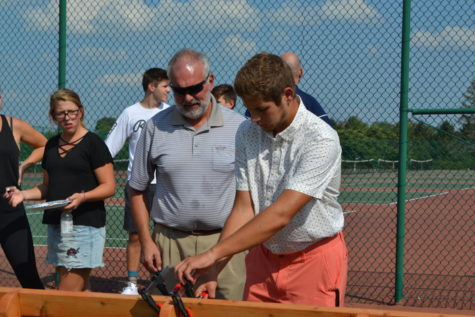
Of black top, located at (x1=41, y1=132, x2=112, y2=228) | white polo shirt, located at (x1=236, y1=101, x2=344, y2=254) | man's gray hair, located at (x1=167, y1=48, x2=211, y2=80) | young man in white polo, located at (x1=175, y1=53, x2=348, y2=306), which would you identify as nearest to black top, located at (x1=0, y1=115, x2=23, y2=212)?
black top, located at (x1=41, y1=132, x2=112, y2=228)

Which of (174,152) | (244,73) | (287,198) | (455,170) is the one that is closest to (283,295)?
(287,198)

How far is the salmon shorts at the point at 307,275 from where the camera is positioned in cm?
333

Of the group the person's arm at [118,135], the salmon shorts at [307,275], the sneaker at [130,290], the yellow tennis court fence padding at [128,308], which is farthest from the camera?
the person's arm at [118,135]

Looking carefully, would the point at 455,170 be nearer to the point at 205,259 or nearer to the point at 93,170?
the point at 93,170

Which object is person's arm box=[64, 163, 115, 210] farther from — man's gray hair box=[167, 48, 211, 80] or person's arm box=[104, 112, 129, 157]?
man's gray hair box=[167, 48, 211, 80]

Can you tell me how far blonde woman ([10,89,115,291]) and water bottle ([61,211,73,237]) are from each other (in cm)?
3

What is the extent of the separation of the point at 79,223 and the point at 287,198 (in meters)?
2.97

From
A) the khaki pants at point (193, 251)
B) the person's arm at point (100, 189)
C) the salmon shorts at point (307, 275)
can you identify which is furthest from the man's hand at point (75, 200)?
the salmon shorts at point (307, 275)

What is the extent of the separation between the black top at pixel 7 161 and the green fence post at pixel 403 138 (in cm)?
338

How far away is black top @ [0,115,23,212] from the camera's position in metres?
5.44

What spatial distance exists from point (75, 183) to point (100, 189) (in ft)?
0.73

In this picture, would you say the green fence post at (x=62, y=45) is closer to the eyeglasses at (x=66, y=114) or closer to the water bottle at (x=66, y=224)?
the eyeglasses at (x=66, y=114)

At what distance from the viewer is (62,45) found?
25.4ft

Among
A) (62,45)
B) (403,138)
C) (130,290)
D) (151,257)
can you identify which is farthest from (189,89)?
(62,45)
